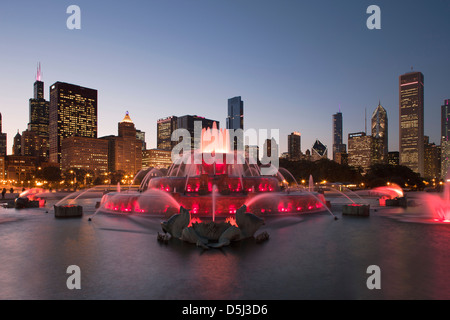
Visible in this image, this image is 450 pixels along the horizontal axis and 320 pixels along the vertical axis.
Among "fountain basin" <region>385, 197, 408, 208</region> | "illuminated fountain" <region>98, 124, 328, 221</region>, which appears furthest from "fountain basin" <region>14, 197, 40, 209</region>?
"fountain basin" <region>385, 197, 408, 208</region>

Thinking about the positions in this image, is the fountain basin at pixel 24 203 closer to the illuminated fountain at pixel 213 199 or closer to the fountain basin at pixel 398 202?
the illuminated fountain at pixel 213 199

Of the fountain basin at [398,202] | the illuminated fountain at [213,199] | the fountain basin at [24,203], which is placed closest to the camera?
the illuminated fountain at [213,199]

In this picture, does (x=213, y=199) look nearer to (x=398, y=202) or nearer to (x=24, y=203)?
(x=24, y=203)

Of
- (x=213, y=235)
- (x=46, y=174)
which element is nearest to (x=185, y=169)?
(x=213, y=235)

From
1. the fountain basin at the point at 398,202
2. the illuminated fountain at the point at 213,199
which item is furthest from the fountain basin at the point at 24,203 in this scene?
the fountain basin at the point at 398,202

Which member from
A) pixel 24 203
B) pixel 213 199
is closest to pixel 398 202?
pixel 213 199

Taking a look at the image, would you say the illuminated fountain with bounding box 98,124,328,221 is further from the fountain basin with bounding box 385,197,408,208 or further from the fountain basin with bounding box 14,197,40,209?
the fountain basin with bounding box 385,197,408,208

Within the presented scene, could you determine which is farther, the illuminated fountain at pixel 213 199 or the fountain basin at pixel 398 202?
the fountain basin at pixel 398 202

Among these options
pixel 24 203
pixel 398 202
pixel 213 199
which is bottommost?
pixel 398 202

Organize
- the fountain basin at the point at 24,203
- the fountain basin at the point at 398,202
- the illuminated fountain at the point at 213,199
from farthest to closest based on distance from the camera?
the fountain basin at the point at 398,202 → the fountain basin at the point at 24,203 → the illuminated fountain at the point at 213,199

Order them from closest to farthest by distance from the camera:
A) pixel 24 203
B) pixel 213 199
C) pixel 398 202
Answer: pixel 213 199 < pixel 24 203 < pixel 398 202

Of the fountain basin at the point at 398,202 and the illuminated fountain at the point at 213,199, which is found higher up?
the illuminated fountain at the point at 213,199
